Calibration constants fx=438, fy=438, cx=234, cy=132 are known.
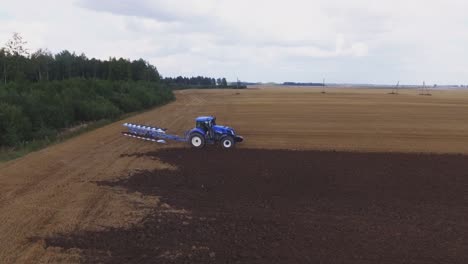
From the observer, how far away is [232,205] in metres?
11.2

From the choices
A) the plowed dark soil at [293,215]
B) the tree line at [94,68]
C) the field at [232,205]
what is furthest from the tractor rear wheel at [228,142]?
the tree line at [94,68]

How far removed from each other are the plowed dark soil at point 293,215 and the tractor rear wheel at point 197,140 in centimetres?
303

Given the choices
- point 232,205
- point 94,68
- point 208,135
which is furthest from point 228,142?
point 94,68

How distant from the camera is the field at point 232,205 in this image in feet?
27.1

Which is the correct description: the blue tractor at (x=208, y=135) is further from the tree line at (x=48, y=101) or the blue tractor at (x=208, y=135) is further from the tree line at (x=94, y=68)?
the tree line at (x=94, y=68)

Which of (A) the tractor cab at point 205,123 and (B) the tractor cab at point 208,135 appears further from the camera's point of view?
(A) the tractor cab at point 205,123

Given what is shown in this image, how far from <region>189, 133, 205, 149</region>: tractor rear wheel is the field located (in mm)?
762

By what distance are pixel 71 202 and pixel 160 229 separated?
3.04 metres

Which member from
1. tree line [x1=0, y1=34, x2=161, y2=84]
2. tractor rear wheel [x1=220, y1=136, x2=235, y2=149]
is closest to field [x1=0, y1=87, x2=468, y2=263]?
tractor rear wheel [x1=220, y1=136, x2=235, y2=149]

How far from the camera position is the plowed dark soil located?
26.9 feet

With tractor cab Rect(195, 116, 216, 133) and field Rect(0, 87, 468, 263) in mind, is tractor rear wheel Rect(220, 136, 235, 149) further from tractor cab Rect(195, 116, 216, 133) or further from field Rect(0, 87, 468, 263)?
tractor cab Rect(195, 116, 216, 133)

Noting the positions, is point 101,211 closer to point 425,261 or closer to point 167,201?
point 167,201

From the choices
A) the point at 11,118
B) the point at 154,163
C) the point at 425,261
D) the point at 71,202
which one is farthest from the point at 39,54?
the point at 425,261

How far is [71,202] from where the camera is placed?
11.0 m
